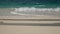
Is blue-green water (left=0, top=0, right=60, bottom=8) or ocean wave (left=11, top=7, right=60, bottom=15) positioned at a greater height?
blue-green water (left=0, top=0, right=60, bottom=8)

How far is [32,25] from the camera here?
748mm

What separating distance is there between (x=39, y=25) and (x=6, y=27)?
0.25 metres

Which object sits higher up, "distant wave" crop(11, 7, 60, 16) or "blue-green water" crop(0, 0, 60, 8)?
"blue-green water" crop(0, 0, 60, 8)

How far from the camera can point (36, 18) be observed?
0.76m

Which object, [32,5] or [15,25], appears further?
[32,5]

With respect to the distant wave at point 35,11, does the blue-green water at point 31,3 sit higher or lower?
higher

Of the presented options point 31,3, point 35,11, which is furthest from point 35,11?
point 31,3

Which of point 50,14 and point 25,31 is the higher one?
point 50,14

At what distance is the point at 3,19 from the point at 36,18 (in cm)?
25

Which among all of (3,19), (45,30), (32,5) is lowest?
(45,30)

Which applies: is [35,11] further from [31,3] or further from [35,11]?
[31,3]

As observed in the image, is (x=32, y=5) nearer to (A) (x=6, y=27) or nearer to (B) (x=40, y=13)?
(B) (x=40, y=13)

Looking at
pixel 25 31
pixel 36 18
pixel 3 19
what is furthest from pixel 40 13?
pixel 3 19

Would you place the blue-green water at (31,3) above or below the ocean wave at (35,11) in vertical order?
above
